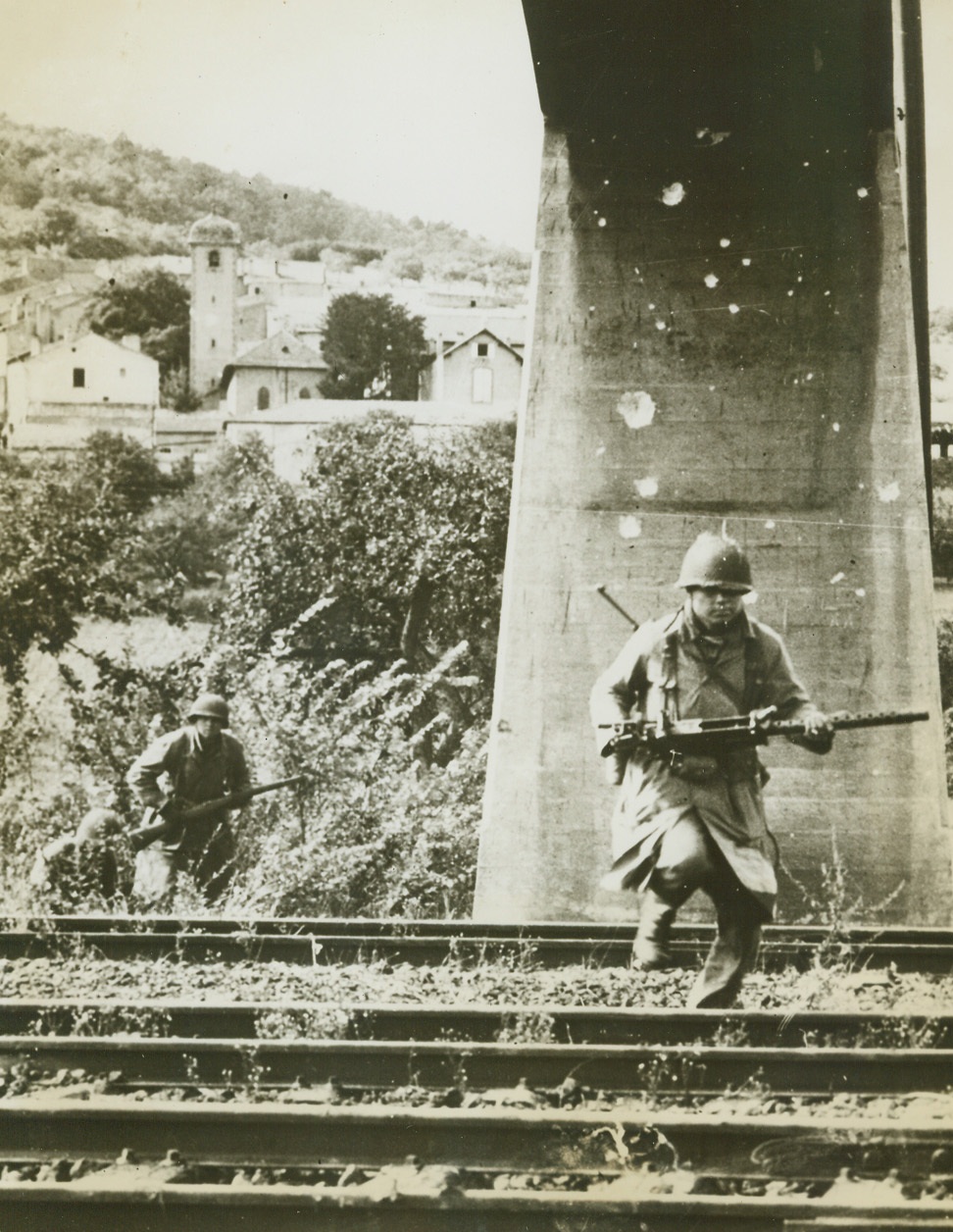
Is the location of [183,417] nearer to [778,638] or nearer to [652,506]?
[652,506]

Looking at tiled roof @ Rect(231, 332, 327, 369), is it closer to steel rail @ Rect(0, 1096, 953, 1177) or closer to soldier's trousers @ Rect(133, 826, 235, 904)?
soldier's trousers @ Rect(133, 826, 235, 904)

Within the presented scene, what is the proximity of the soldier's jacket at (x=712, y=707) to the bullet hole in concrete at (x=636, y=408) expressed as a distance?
3.17ft

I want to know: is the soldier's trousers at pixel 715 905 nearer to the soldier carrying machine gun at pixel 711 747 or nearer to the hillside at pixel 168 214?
the soldier carrying machine gun at pixel 711 747

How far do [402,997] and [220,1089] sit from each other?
0.91 meters

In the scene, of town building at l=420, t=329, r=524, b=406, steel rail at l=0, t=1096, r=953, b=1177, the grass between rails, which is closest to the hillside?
town building at l=420, t=329, r=524, b=406

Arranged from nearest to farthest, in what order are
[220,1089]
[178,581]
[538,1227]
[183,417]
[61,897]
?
[538,1227], [220,1089], [61,897], [183,417], [178,581]

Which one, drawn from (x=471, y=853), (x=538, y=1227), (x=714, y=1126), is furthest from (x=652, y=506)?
(x=538, y=1227)

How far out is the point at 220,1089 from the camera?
4348 mm

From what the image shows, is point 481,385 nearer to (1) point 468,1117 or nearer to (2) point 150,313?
(2) point 150,313

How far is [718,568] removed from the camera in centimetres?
509

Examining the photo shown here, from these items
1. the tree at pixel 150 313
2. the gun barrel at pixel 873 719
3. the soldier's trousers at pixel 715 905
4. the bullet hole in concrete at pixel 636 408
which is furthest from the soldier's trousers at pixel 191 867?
the gun barrel at pixel 873 719

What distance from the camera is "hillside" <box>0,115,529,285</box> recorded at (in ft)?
20.5

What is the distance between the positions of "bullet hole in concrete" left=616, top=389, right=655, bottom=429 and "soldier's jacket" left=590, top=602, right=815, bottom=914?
967 mm

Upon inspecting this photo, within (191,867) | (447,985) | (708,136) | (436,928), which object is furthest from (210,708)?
(708,136)
